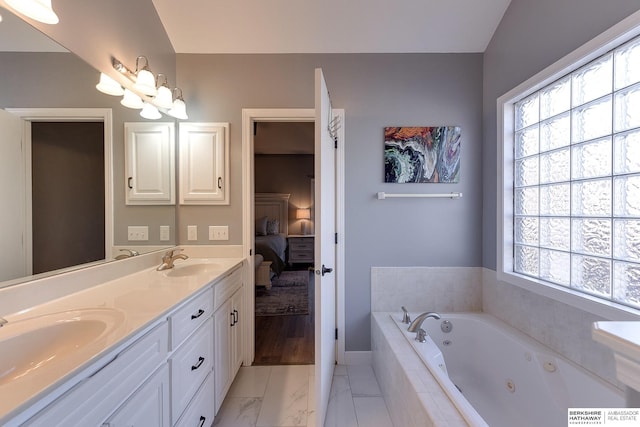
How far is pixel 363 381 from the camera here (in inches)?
71.2

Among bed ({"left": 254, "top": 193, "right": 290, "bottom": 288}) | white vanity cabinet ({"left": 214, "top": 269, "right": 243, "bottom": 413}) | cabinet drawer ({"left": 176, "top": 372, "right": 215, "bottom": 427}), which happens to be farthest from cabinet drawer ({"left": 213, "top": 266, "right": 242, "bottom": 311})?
bed ({"left": 254, "top": 193, "right": 290, "bottom": 288})

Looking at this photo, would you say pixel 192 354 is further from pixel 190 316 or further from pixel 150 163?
pixel 150 163

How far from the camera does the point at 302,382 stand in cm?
181

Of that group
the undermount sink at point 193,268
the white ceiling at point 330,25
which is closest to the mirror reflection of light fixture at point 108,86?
the white ceiling at point 330,25

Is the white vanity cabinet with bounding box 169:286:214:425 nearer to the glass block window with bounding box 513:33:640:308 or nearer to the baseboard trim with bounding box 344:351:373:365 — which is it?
the baseboard trim with bounding box 344:351:373:365

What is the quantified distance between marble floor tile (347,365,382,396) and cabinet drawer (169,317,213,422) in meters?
1.02

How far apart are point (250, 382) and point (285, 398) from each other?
33cm

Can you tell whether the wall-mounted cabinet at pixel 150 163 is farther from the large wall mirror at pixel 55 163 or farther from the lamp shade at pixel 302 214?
the lamp shade at pixel 302 214

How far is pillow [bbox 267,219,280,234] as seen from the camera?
5426mm

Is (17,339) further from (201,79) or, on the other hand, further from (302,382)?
(201,79)

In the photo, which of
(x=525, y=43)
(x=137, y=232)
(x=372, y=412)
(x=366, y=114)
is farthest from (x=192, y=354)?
(x=525, y=43)

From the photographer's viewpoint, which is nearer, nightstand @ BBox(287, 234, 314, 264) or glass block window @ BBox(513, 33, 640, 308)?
glass block window @ BBox(513, 33, 640, 308)

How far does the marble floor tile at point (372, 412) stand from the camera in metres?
1.44

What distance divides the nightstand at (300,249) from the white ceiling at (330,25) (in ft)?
13.1
